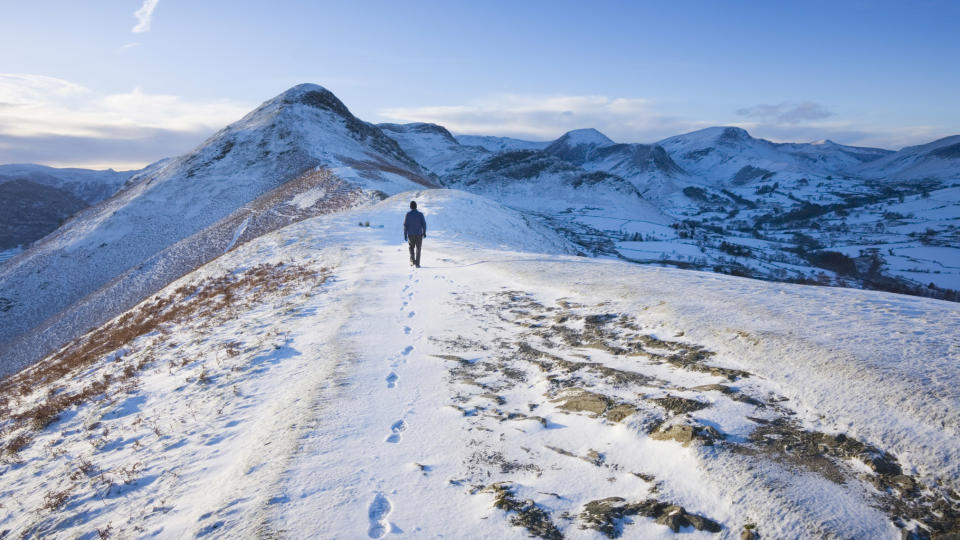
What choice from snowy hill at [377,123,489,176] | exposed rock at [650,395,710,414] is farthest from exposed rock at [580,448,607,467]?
snowy hill at [377,123,489,176]

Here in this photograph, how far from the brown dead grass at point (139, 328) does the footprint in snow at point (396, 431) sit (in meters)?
8.10

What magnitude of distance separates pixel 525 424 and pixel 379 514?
248 cm

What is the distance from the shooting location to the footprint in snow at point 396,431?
6307 millimetres

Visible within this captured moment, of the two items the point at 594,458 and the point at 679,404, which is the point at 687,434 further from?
the point at 594,458

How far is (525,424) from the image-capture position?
652cm

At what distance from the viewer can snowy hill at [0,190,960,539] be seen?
4.62m

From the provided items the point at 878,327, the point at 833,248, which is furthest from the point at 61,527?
the point at 833,248

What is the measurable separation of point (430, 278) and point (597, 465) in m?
11.6

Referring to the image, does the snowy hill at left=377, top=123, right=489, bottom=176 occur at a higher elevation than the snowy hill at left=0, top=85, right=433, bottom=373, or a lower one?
higher

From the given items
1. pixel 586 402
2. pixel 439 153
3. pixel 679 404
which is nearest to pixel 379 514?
pixel 586 402

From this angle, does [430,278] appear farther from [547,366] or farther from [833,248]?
[833,248]

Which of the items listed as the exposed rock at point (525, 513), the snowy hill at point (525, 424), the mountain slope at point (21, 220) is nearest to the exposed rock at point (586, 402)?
the snowy hill at point (525, 424)

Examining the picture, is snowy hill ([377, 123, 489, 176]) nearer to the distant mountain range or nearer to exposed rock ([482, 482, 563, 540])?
the distant mountain range

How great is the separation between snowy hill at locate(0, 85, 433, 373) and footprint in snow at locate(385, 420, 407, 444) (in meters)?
37.3
